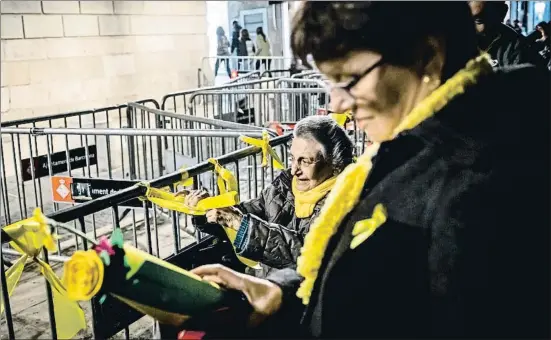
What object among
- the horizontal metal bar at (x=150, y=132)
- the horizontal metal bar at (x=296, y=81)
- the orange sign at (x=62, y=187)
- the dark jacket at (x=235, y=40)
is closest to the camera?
the orange sign at (x=62, y=187)

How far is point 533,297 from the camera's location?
995 mm

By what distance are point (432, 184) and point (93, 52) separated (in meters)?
11.4

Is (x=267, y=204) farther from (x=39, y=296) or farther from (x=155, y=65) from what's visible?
(x=155, y=65)

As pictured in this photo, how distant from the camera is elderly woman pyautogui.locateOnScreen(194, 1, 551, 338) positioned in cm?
100

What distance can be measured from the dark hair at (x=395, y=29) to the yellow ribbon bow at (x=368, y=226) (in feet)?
1.02

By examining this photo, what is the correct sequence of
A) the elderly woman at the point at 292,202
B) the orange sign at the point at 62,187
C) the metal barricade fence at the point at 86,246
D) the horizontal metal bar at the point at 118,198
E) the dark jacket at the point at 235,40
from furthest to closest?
the dark jacket at the point at 235,40, the orange sign at the point at 62,187, the elderly woman at the point at 292,202, the metal barricade fence at the point at 86,246, the horizontal metal bar at the point at 118,198

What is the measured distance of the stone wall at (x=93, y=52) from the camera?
9953 millimetres

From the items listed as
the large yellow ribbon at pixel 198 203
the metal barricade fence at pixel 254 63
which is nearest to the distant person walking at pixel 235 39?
the metal barricade fence at pixel 254 63

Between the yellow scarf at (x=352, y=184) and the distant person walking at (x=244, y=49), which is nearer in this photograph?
the yellow scarf at (x=352, y=184)

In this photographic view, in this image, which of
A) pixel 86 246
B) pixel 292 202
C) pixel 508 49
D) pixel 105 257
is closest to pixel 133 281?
pixel 105 257

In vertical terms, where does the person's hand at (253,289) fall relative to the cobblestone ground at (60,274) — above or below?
above

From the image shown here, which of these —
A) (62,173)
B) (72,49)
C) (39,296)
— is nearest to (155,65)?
(72,49)

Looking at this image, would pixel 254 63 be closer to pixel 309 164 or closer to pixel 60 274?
pixel 60 274

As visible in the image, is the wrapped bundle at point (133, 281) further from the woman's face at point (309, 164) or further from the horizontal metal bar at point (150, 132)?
the horizontal metal bar at point (150, 132)
